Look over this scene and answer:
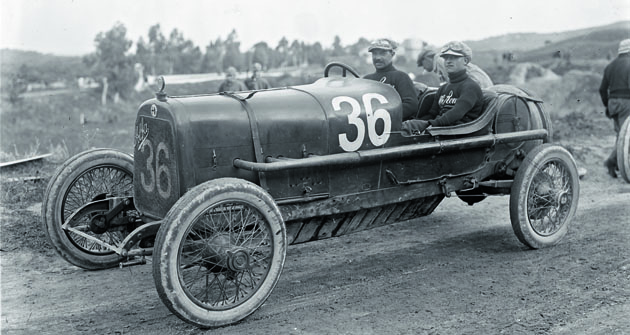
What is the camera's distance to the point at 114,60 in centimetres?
2130

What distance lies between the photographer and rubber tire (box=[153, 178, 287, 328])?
4.61 metres

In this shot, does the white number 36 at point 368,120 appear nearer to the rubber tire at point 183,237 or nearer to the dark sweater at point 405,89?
the dark sweater at point 405,89

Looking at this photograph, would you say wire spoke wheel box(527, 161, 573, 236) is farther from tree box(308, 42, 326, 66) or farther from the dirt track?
tree box(308, 42, 326, 66)

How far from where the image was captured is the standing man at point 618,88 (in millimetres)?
10539

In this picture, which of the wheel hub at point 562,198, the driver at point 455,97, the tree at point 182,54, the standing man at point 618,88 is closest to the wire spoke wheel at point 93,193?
the driver at point 455,97

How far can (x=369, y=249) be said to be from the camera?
6.94m

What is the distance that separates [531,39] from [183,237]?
21.8 m

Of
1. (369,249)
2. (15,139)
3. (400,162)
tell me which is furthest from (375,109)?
(15,139)

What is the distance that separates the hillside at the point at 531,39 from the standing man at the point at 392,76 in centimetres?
1707

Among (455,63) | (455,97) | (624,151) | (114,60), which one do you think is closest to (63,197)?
(455,97)

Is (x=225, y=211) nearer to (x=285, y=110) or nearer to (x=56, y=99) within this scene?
(x=285, y=110)

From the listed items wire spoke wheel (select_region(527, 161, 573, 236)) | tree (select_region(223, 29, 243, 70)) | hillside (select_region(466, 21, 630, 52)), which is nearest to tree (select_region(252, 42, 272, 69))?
tree (select_region(223, 29, 243, 70))

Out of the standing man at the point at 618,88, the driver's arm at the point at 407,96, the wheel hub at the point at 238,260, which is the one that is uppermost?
the driver's arm at the point at 407,96

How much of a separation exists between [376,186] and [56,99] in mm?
16544
